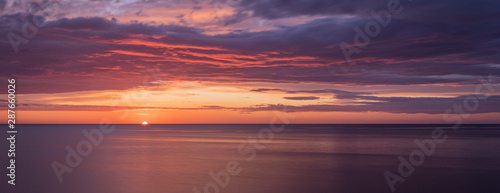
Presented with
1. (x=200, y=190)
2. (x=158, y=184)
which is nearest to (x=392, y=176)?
(x=200, y=190)

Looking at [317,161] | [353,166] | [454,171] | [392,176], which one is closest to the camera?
[392,176]

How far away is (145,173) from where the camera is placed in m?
28.7

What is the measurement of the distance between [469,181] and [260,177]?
43.0 ft

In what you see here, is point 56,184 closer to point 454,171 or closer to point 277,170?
point 277,170

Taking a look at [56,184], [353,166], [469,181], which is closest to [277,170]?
[353,166]

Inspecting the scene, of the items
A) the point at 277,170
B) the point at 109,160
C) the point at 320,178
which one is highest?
the point at 109,160

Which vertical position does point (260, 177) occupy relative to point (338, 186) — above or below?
above

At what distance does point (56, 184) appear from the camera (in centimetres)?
2362

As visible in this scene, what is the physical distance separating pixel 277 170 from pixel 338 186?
22.7ft

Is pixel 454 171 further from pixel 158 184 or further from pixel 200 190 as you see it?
pixel 158 184

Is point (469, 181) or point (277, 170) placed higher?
point (277, 170)

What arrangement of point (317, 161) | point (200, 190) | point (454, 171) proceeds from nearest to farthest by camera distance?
point (200, 190), point (454, 171), point (317, 161)

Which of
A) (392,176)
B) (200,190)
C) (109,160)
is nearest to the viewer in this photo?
(200,190)

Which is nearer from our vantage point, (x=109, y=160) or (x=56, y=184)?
(x=56, y=184)
